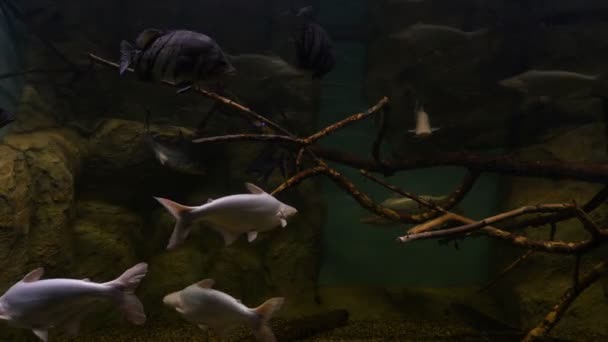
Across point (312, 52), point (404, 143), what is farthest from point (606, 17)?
point (312, 52)

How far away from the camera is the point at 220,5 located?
6.14 meters

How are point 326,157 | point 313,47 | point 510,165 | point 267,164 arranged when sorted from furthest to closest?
point 267,164, point 326,157, point 510,165, point 313,47

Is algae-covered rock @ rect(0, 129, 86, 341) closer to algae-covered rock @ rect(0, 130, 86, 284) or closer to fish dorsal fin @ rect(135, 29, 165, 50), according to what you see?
algae-covered rock @ rect(0, 130, 86, 284)

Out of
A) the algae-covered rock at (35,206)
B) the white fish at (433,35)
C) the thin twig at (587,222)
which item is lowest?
the algae-covered rock at (35,206)

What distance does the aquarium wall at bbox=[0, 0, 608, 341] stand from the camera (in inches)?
164

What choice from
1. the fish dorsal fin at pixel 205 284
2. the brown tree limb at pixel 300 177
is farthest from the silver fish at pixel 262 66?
the fish dorsal fin at pixel 205 284

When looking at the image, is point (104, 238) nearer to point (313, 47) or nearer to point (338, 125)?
point (338, 125)

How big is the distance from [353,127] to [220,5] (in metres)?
2.58

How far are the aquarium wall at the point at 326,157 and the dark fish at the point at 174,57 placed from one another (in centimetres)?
185

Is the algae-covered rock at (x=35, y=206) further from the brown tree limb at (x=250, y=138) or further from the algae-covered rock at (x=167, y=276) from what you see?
the brown tree limb at (x=250, y=138)

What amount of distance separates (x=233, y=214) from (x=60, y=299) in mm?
904

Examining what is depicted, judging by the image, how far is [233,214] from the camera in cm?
222

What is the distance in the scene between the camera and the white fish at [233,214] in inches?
83.8

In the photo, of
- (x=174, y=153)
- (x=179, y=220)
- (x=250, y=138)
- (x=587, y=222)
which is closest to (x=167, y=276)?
(x=174, y=153)
